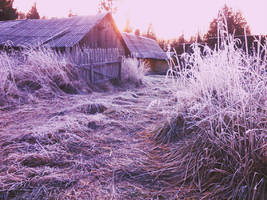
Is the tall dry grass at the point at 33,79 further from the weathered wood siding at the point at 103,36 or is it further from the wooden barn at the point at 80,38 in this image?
the weathered wood siding at the point at 103,36

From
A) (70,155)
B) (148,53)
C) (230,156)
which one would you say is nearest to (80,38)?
(70,155)

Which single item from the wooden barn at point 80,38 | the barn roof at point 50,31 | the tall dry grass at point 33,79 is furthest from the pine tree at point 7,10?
the tall dry grass at point 33,79

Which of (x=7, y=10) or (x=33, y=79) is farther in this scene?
(x=7, y=10)

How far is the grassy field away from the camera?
1.30m

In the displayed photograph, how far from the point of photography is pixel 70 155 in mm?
1865

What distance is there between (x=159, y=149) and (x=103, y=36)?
35.0 ft

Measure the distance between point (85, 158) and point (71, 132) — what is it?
67cm

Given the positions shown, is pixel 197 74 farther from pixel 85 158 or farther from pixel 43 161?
pixel 43 161

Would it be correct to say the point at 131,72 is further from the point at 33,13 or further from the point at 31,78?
the point at 33,13

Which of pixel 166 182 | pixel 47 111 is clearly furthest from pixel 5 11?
pixel 166 182

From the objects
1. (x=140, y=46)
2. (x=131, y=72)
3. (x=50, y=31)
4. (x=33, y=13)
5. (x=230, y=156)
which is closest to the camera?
(x=230, y=156)

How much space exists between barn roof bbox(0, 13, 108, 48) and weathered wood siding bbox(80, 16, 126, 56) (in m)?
0.39

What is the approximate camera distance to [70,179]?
147 centimetres

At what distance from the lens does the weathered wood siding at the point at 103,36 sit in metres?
10.3
